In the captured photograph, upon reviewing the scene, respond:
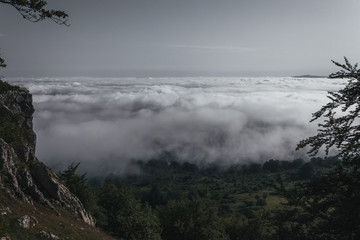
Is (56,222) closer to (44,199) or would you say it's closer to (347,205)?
(44,199)

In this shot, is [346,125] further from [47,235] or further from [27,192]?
[27,192]

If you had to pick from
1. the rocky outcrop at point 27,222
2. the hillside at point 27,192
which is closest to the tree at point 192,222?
the hillside at point 27,192

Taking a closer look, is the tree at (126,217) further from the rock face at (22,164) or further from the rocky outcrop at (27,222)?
the rocky outcrop at (27,222)

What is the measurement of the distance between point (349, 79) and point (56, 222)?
29999 mm

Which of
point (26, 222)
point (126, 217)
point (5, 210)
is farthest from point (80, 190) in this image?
point (26, 222)

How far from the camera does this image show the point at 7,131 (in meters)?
36.3

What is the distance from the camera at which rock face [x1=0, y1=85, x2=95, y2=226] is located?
31984mm

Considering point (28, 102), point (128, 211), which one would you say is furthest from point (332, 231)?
point (128, 211)

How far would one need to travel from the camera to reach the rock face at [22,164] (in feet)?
105

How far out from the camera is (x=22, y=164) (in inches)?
1405

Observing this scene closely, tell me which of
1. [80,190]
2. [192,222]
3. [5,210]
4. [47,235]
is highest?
[5,210]

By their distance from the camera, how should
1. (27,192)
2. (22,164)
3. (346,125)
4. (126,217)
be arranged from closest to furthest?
(346,125) < (27,192) < (22,164) < (126,217)

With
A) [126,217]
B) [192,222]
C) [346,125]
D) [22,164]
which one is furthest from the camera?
[192,222]

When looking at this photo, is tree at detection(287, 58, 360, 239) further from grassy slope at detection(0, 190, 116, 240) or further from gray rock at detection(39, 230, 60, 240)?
gray rock at detection(39, 230, 60, 240)
